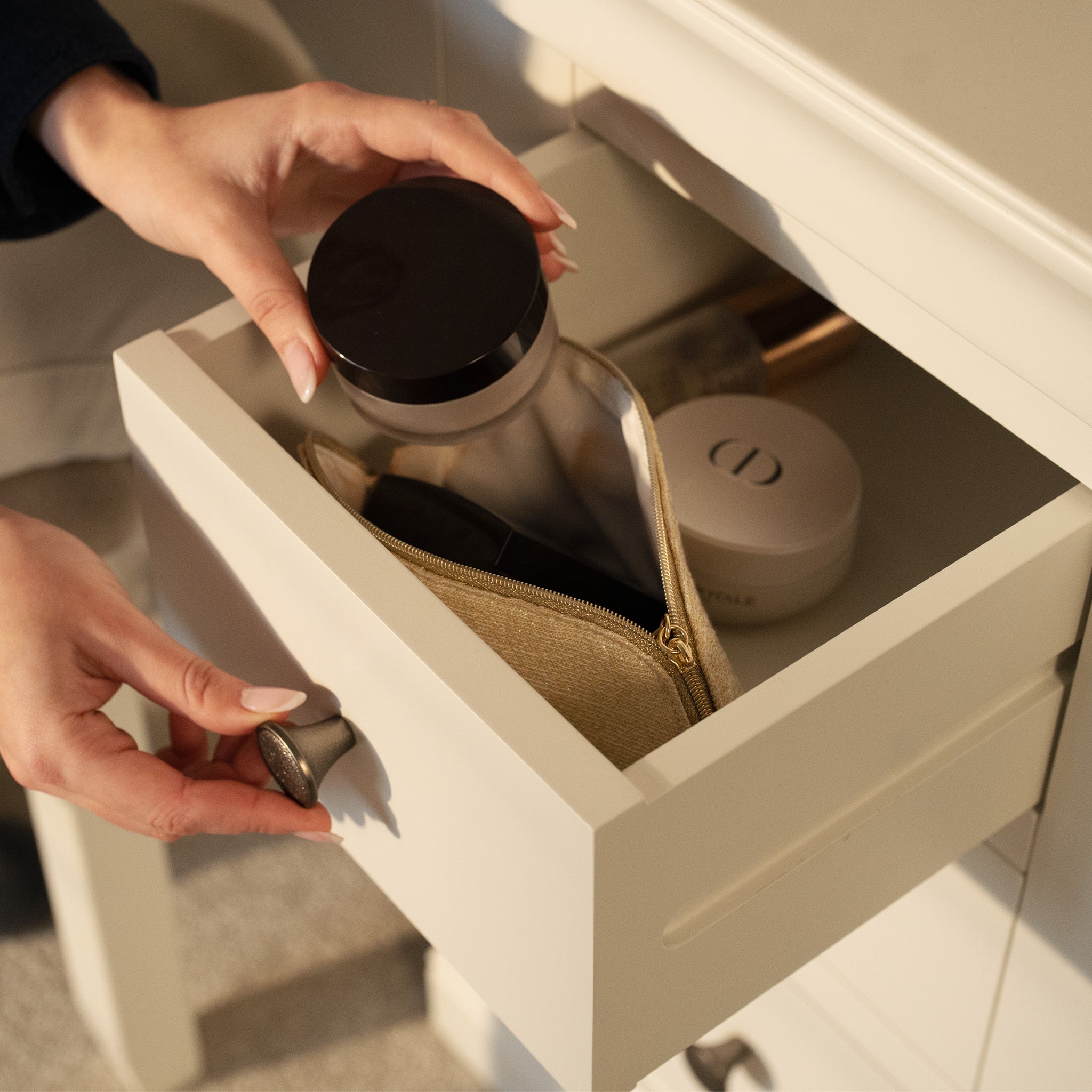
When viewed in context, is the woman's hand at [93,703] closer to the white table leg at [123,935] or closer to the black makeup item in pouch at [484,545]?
the black makeup item in pouch at [484,545]

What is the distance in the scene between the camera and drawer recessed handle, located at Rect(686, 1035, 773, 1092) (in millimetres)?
810

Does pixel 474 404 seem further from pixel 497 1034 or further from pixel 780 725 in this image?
pixel 497 1034

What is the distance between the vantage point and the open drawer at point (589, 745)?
0.37 meters

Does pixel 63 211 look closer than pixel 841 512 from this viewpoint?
No

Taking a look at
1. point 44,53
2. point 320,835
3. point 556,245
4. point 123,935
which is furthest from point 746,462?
point 123,935

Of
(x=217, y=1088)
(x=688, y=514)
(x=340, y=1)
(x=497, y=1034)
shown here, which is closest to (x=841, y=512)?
(x=688, y=514)

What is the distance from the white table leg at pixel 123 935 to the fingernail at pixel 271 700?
0.36 metres

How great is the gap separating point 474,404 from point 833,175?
15 cm

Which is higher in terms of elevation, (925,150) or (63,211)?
(925,150)

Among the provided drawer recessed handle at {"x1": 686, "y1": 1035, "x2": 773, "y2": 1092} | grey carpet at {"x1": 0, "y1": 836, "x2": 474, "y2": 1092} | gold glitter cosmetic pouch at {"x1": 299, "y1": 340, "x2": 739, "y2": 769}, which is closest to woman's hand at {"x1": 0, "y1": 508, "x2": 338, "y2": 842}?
gold glitter cosmetic pouch at {"x1": 299, "y1": 340, "x2": 739, "y2": 769}

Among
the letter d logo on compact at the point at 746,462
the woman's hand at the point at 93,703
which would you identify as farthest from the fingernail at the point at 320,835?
the letter d logo on compact at the point at 746,462

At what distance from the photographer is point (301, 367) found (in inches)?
19.2

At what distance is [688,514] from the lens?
0.59 m

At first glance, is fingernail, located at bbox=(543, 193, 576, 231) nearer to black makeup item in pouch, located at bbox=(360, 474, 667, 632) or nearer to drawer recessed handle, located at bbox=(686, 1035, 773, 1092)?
black makeup item in pouch, located at bbox=(360, 474, 667, 632)
